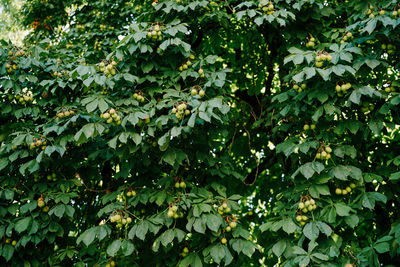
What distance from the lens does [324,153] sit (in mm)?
3410

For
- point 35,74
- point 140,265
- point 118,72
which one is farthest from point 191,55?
point 140,265

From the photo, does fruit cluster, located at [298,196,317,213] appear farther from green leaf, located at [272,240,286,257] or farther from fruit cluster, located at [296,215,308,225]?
green leaf, located at [272,240,286,257]

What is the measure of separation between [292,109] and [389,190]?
1.18m

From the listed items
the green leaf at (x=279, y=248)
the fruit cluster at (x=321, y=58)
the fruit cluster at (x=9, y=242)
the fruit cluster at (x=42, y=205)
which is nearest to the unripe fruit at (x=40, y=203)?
the fruit cluster at (x=42, y=205)

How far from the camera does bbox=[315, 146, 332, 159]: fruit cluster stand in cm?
341

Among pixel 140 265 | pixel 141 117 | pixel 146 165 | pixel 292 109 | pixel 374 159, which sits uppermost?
pixel 141 117

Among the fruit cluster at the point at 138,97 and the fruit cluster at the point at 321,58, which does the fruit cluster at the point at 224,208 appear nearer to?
the fruit cluster at the point at 138,97

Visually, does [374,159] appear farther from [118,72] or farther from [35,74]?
[35,74]

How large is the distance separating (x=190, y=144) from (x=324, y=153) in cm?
136

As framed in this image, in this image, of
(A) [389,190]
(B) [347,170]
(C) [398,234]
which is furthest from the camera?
(A) [389,190]

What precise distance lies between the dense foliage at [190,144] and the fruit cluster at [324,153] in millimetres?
20

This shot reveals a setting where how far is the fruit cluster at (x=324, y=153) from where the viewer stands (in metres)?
3.41

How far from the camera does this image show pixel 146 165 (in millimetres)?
3936

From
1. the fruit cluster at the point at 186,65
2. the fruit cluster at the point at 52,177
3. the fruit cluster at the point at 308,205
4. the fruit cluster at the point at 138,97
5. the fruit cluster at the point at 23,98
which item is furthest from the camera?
the fruit cluster at the point at 23,98
